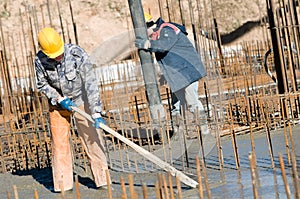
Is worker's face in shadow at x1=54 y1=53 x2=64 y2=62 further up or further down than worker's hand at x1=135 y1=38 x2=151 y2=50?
further down

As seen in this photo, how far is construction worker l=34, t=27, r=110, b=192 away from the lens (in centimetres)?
618

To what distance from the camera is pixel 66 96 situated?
640 cm

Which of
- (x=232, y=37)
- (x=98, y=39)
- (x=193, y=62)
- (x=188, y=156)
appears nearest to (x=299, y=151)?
(x=188, y=156)

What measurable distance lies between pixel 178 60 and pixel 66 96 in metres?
2.00

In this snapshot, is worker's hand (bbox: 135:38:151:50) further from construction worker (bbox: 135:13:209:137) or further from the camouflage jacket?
the camouflage jacket

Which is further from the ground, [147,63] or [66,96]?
[147,63]

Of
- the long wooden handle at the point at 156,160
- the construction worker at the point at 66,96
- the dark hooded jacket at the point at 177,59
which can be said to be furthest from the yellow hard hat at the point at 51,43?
the dark hooded jacket at the point at 177,59

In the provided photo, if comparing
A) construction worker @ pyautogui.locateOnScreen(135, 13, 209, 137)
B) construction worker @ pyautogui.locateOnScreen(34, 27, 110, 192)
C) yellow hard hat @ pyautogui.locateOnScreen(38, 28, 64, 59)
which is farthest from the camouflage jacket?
construction worker @ pyautogui.locateOnScreen(135, 13, 209, 137)

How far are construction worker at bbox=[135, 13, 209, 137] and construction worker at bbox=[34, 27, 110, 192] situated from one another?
164 cm

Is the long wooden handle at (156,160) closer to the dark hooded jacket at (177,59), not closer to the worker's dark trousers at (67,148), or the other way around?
the worker's dark trousers at (67,148)

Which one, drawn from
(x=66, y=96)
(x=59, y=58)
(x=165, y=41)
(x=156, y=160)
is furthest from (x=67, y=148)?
(x=165, y=41)

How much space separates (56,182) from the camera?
21.3 ft

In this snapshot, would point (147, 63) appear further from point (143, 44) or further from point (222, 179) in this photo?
point (222, 179)

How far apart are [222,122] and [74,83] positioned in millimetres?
2244
